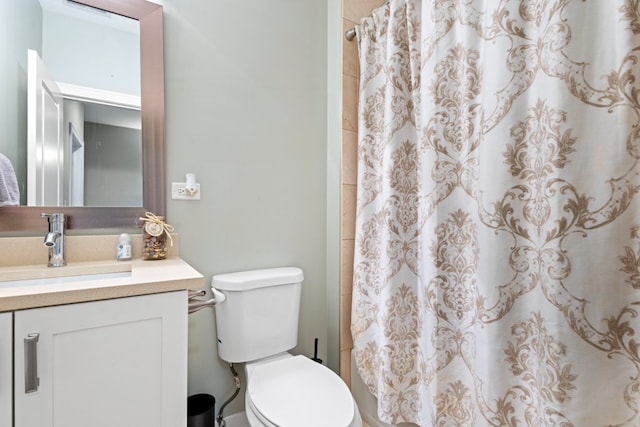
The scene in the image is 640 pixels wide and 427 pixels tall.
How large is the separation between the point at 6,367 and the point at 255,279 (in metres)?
0.76

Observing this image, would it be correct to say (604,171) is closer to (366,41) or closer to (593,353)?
(593,353)

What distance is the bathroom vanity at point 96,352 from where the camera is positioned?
0.69 m

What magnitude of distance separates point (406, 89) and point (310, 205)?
74 cm

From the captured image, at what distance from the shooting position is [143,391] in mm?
818

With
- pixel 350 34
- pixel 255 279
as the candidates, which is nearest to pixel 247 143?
pixel 255 279

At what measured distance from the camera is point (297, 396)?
1079 mm

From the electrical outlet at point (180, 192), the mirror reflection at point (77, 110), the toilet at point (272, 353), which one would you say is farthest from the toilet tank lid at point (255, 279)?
the mirror reflection at point (77, 110)

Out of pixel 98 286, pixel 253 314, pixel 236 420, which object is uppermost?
pixel 98 286

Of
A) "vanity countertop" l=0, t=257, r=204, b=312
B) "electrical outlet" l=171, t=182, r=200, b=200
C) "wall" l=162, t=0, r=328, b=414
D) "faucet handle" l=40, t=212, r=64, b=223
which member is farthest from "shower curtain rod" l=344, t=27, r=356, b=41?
"faucet handle" l=40, t=212, r=64, b=223

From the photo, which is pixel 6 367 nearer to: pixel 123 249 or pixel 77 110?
pixel 123 249

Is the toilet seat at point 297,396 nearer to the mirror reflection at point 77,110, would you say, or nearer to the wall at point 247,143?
the wall at point 247,143

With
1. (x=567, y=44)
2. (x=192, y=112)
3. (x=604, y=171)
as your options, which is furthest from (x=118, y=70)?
(x=604, y=171)

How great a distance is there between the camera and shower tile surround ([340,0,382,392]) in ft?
5.18

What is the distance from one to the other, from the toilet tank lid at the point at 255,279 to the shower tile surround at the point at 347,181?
0.28 metres
